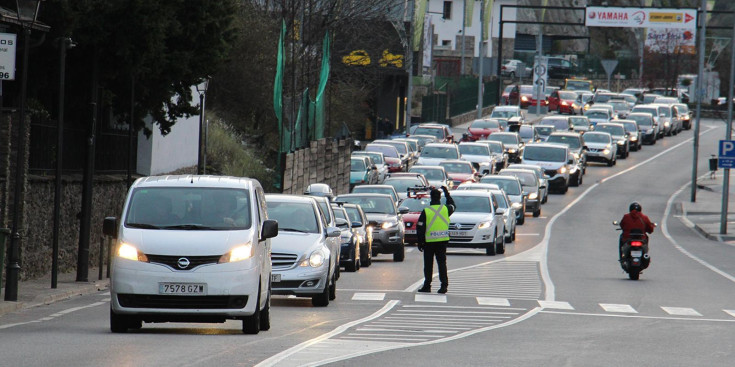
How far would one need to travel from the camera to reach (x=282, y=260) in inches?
812

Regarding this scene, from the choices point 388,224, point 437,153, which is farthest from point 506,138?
point 388,224

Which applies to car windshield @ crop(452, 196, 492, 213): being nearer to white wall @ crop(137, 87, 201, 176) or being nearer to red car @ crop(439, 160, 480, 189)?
white wall @ crop(137, 87, 201, 176)

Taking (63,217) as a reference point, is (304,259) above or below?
above

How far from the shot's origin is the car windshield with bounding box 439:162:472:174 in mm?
55656

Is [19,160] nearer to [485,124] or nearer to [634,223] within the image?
[634,223]

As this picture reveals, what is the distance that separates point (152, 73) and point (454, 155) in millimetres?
32494

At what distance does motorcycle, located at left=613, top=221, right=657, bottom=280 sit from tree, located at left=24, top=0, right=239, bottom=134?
9219 mm

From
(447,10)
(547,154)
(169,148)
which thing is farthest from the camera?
(447,10)

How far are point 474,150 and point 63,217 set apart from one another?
120 feet

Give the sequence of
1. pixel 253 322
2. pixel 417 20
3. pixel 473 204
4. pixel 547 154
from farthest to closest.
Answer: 1. pixel 417 20
2. pixel 547 154
3. pixel 473 204
4. pixel 253 322

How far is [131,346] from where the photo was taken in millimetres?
14266

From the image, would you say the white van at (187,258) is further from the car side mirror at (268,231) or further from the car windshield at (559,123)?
the car windshield at (559,123)

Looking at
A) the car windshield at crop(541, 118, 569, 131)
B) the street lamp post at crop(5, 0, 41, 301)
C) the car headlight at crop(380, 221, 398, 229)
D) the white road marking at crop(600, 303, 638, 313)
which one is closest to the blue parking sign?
the car headlight at crop(380, 221, 398, 229)

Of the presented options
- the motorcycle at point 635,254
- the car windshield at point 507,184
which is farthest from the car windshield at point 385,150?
the motorcycle at point 635,254
